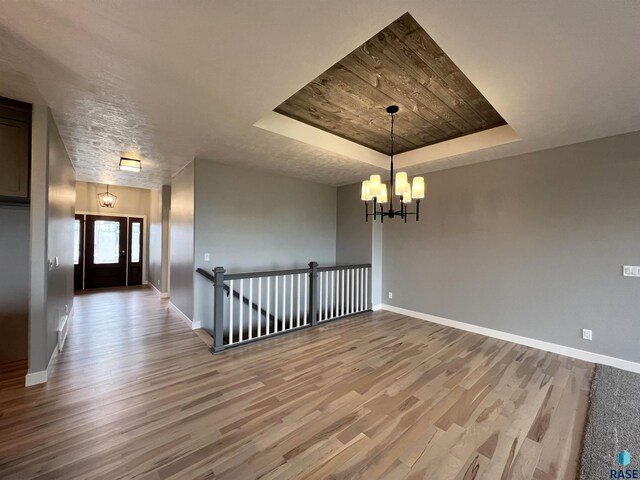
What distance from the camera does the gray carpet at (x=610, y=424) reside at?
1696mm

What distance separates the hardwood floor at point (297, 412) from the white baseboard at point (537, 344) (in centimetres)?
16

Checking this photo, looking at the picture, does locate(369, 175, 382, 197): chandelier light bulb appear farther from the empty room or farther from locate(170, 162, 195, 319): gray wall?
locate(170, 162, 195, 319): gray wall

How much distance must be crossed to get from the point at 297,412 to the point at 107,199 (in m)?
7.77

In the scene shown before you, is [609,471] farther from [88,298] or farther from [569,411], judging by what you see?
[88,298]

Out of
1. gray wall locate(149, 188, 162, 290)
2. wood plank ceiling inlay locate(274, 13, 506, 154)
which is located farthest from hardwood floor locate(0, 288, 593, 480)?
gray wall locate(149, 188, 162, 290)

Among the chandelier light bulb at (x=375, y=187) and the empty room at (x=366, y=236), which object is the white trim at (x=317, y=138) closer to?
the empty room at (x=366, y=236)

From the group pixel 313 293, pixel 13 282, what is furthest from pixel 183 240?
pixel 313 293

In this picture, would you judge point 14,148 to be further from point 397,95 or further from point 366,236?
point 366,236

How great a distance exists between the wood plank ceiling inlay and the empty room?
0.03 metres

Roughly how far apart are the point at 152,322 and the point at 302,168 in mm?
3611

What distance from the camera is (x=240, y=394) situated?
2.41 m

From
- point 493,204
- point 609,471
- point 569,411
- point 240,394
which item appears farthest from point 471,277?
point 240,394

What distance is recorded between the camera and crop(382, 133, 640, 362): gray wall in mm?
3012

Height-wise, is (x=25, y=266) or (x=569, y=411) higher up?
(x=25, y=266)
